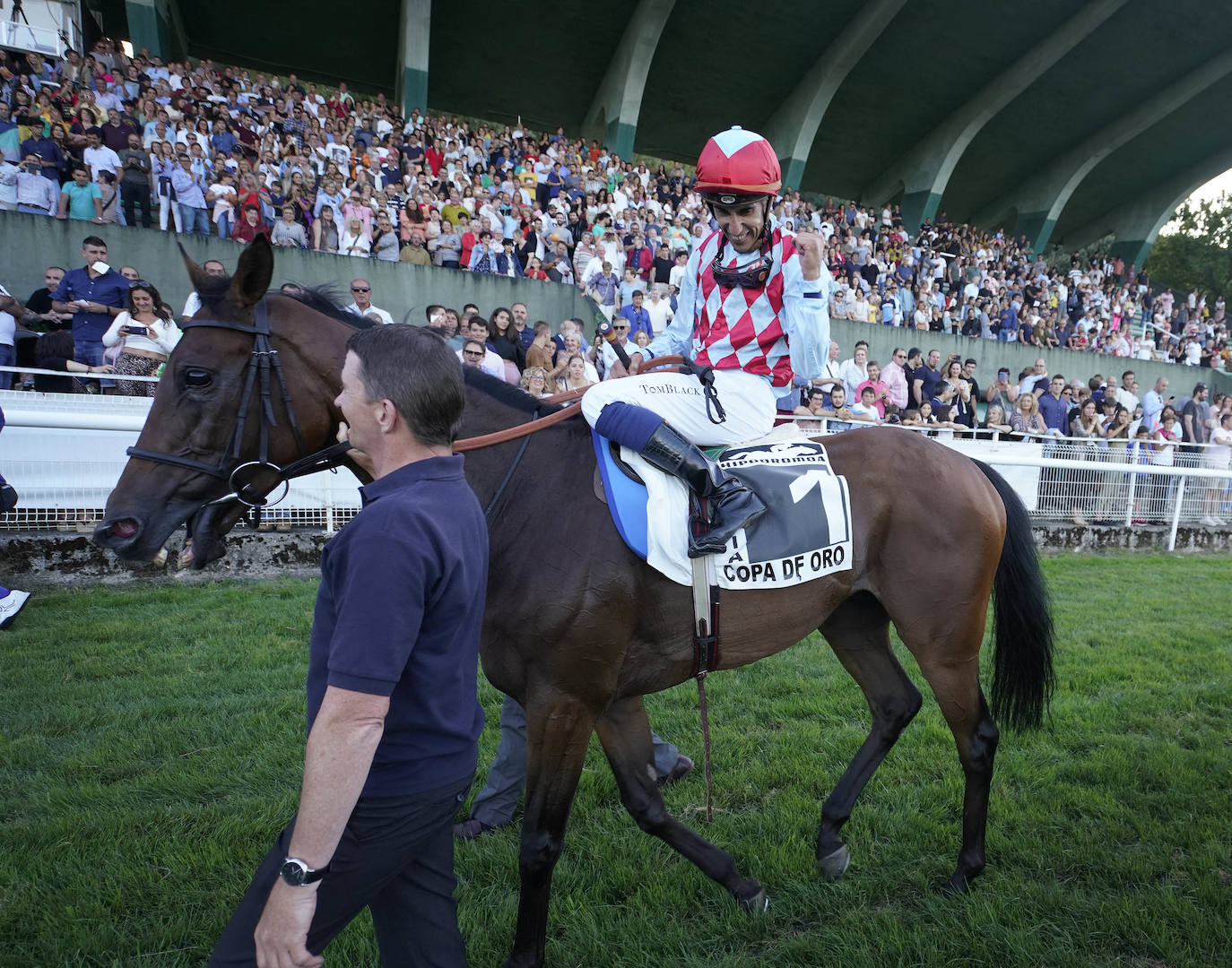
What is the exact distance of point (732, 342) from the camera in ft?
9.32

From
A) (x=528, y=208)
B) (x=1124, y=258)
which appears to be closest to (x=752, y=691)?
(x=528, y=208)

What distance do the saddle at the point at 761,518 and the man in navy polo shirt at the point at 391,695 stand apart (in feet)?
3.04

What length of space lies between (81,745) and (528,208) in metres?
11.6

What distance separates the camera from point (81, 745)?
134 inches

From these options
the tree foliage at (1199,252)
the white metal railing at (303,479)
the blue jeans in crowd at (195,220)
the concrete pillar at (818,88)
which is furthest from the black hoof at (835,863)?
the tree foliage at (1199,252)

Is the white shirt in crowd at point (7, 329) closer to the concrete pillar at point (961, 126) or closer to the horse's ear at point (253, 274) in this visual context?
the horse's ear at point (253, 274)

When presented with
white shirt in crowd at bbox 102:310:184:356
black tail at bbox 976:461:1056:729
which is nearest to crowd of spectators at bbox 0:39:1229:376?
white shirt in crowd at bbox 102:310:184:356

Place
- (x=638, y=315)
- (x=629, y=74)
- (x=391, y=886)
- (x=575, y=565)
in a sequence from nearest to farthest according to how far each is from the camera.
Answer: (x=391, y=886), (x=575, y=565), (x=638, y=315), (x=629, y=74)

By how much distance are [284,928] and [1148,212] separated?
38613mm

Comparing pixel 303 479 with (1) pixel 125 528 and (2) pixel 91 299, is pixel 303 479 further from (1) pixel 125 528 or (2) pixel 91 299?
(1) pixel 125 528

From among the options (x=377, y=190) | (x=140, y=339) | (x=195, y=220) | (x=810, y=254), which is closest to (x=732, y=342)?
(x=810, y=254)

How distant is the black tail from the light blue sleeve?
1117 mm

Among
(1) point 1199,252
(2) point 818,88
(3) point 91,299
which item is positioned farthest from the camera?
(1) point 1199,252

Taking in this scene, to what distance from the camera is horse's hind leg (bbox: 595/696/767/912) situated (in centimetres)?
254
